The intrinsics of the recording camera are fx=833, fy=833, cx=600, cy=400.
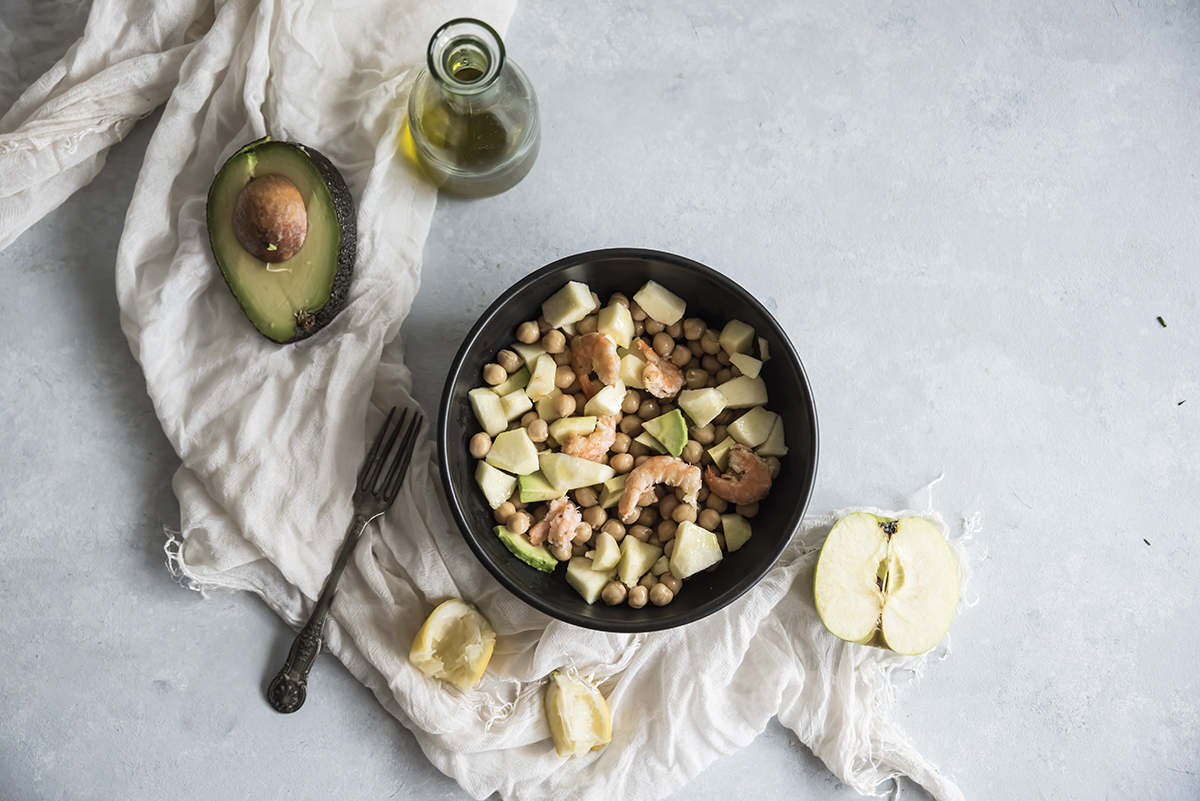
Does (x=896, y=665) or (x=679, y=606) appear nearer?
(x=679, y=606)

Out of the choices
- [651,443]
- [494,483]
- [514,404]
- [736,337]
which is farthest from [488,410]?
[736,337]

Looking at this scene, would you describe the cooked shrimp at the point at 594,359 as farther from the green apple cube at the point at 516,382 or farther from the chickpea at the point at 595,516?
the chickpea at the point at 595,516

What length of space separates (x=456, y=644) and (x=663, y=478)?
25.3 inches

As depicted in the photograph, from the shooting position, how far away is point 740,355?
1.90 metres

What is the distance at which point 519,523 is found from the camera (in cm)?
187

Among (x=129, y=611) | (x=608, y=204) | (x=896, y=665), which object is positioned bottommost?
(x=129, y=611)

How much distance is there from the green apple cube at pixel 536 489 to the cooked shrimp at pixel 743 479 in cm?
36

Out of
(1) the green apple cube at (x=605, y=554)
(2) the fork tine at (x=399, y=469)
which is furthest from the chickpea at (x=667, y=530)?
(2) the fork tine at (x=399, y=469)

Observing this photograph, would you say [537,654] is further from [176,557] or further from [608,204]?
[608,204]

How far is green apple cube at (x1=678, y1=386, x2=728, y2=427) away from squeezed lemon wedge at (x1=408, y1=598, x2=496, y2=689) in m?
0.71

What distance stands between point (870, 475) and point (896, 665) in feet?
1.56

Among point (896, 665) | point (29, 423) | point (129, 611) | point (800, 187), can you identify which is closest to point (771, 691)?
point (896, 665)

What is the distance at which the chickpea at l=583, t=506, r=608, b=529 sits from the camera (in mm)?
1895

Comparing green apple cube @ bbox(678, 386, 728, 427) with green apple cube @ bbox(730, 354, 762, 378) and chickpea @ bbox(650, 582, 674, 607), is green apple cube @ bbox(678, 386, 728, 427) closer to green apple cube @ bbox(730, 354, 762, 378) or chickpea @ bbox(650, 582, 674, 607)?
green apple cube @ bbox(730, 354, 762, 378)
